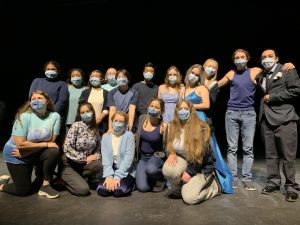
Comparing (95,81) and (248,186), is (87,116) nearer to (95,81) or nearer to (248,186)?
(95,81)

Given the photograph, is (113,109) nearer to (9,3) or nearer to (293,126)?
(293,126)

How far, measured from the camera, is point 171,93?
3.82 metres

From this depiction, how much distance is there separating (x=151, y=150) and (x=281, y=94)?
143 cm

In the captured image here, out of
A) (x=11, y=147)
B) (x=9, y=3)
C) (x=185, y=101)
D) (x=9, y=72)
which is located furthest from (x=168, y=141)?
(x=9, y=72)

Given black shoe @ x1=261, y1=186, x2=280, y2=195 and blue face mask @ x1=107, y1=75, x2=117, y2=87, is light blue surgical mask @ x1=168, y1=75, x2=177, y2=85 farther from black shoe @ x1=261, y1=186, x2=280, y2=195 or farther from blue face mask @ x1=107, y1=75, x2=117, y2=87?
black shoe @ x1=261, y1=186, x2=280, y2=195

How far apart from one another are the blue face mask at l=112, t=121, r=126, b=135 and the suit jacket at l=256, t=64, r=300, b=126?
4.77 feet

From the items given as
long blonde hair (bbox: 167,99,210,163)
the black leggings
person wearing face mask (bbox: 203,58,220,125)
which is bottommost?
the black leggings

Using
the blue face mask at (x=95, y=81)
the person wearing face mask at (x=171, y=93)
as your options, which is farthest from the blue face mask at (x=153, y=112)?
the blue face mask at (x=95, y=81)

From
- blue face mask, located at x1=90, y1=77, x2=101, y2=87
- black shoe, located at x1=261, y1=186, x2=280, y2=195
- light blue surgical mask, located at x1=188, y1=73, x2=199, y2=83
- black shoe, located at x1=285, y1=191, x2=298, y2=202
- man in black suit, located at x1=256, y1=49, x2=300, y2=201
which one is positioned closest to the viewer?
black shoe, located at x1=285, y1=191, x2=298, y2=202

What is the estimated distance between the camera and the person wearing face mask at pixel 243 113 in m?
3.57

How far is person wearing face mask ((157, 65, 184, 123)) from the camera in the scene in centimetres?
377

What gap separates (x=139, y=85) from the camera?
13.4ft

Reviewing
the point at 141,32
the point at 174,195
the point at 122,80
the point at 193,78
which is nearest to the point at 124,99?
the point at 122,80

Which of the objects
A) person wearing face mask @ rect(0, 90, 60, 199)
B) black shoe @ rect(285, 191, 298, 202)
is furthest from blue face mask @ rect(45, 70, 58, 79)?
black shoe @ rect(285, 191, 298, 202)
